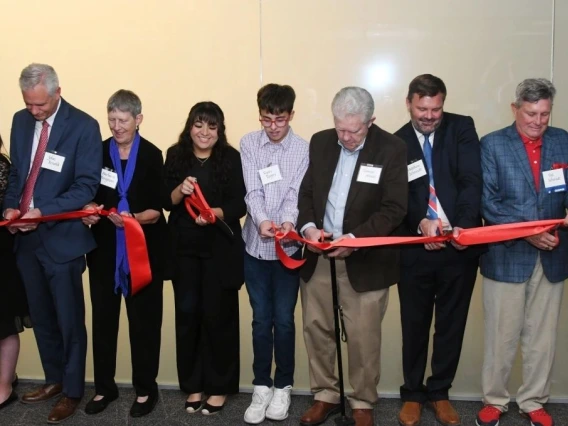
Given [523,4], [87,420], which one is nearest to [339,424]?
[87,420]

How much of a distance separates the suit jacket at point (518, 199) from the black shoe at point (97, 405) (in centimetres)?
231

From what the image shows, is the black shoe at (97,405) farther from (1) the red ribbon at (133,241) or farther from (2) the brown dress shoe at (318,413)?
(2) the brown dress shoe at (318,413)

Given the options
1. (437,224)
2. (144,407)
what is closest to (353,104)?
(437,224)

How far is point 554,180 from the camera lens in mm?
3283

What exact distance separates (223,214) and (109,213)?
611 millimetres

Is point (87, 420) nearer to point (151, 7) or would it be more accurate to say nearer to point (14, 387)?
point (14, 387)

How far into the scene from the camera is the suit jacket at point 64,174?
11.7ft

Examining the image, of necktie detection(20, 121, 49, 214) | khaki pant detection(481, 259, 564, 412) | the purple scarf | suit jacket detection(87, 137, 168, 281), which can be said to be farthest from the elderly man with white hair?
necktie detection(20, 121, 49, 214)

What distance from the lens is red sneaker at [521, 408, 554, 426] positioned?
346 centimetres

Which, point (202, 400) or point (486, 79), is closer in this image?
point (202, 400)

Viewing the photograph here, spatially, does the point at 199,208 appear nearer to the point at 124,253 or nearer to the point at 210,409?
the point at 124,253

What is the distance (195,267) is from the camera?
360 cm

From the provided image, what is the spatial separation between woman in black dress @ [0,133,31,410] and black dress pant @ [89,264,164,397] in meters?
0.41

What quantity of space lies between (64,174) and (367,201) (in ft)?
5.40
